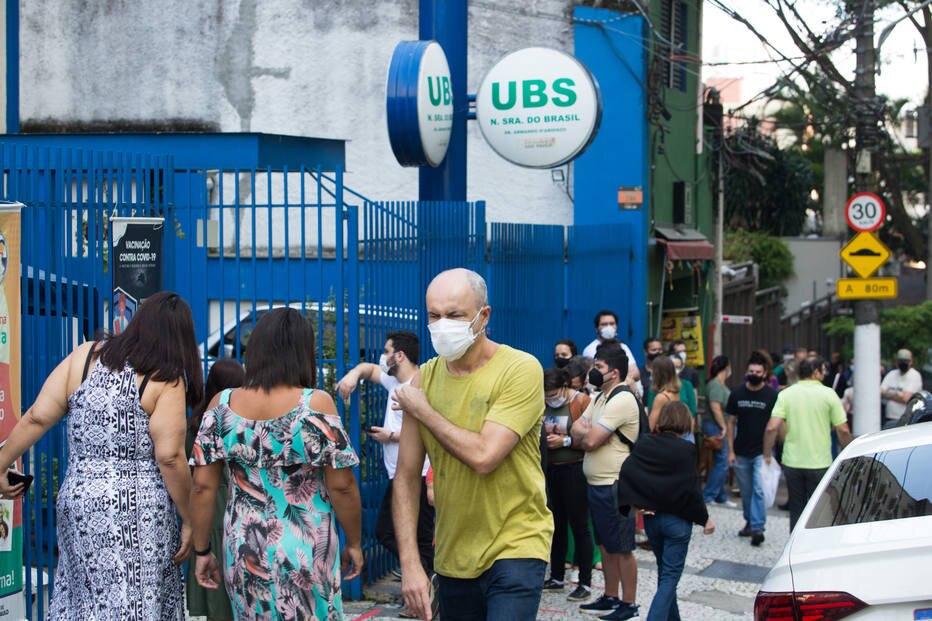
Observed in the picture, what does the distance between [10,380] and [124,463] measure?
44.6 inches

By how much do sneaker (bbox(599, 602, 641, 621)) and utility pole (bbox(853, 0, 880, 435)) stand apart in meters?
6.72

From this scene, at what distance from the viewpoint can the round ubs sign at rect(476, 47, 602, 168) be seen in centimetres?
1013

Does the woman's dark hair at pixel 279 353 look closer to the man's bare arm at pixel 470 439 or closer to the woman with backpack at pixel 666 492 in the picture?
the man's bare arm at pixel 470 439

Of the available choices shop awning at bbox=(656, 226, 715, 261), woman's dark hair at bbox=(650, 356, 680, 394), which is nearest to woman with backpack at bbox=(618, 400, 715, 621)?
woman's dark hair at bbox=(650, 356, 680, 394)

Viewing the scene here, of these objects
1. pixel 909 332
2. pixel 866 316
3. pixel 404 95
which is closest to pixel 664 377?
pixel 404 95

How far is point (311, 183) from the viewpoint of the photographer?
15.1 meters

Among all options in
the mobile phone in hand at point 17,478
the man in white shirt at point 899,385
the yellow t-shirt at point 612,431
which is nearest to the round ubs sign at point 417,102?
the yellow t-shirt at point 612,431

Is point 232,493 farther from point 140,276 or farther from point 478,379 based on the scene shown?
A: point 140,276

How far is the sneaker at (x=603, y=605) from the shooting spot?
8.28m

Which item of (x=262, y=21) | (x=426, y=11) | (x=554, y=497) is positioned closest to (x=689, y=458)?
(x=554, y=497)

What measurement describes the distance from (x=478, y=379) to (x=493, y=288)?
521cm

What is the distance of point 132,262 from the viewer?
22.4 feet

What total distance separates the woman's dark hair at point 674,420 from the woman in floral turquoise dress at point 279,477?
3039 millimetres

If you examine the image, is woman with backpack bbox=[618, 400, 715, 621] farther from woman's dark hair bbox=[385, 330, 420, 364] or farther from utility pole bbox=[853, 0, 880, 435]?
utility pole bbox=[853, 0, 880, 435]
